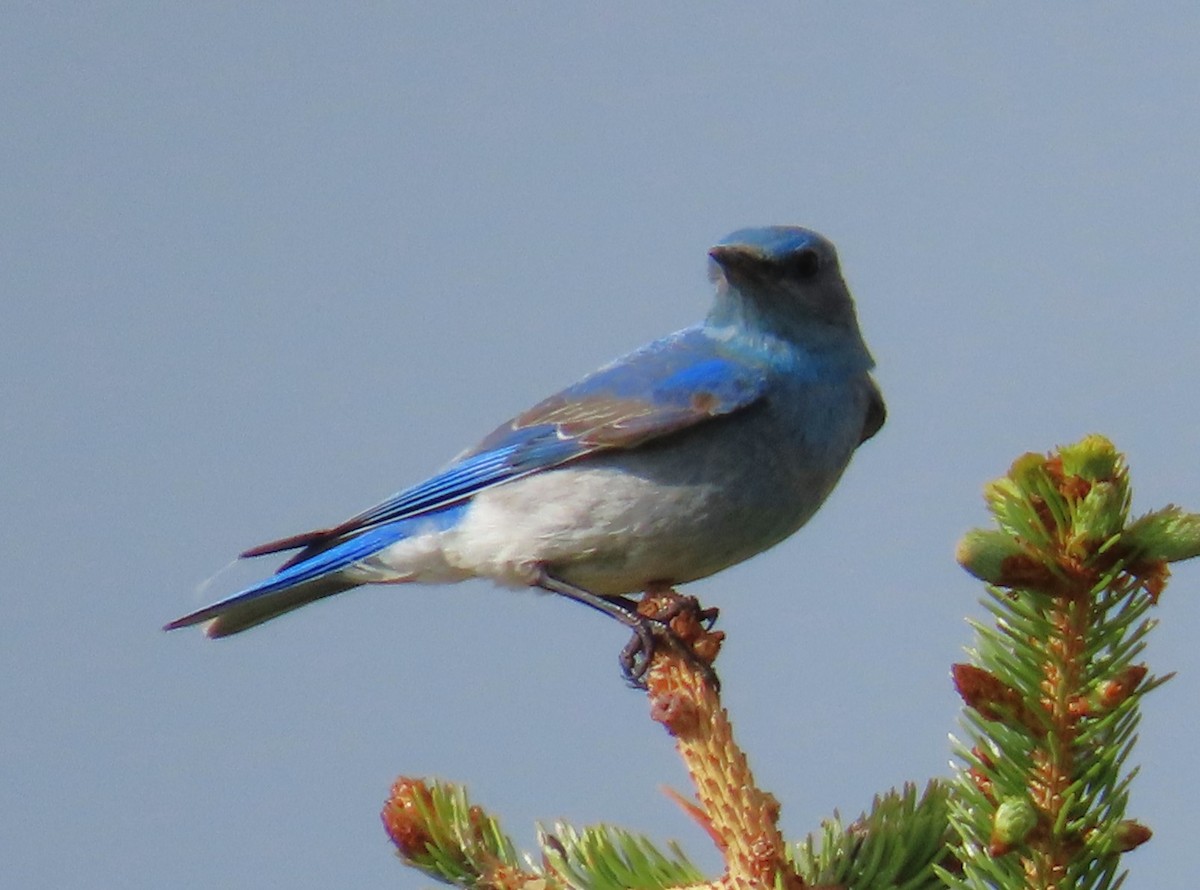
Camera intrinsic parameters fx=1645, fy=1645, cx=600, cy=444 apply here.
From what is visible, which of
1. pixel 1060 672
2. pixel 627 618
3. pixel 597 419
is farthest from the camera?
pixel 597 419

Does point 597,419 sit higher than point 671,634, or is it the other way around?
point 597,419

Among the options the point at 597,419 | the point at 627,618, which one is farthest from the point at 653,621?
the point at 597,419

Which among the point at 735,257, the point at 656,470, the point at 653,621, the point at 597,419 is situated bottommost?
the point at 653,621

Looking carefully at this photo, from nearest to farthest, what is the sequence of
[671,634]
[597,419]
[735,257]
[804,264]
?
1. [671,634]
2. [597,419]
3. [735,257]
4. [804,264]

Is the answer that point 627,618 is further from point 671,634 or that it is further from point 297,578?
point 671,634

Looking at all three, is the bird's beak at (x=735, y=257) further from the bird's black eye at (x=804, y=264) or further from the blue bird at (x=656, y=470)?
the bird's black eye at (x=804, y=264)

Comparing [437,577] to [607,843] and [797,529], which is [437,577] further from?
[607,843]

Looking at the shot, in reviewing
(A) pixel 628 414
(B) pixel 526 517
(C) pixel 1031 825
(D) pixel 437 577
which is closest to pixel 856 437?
(A) pixel 628 414
